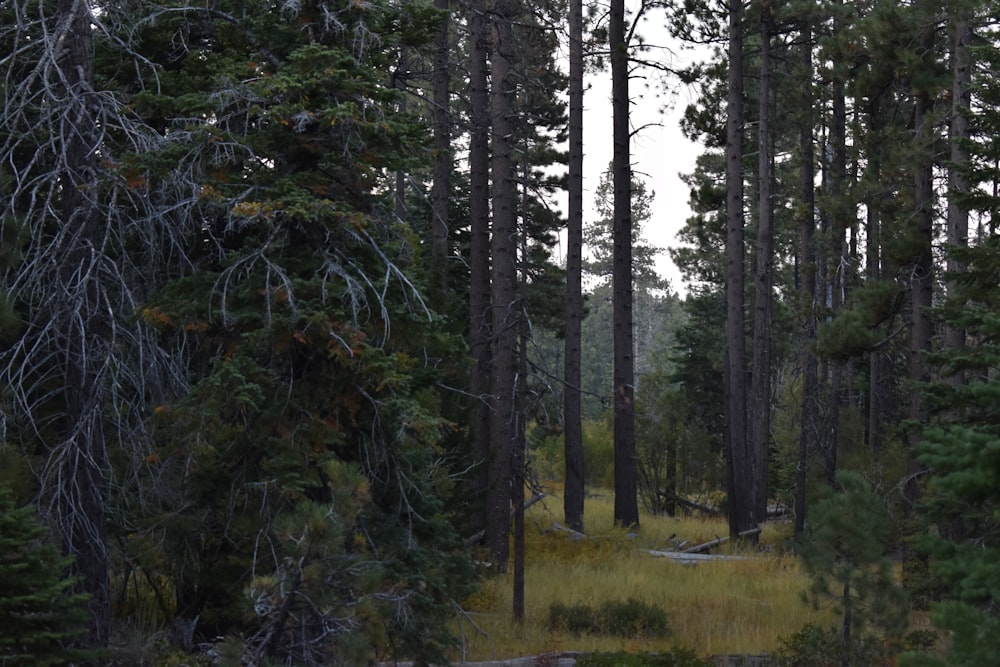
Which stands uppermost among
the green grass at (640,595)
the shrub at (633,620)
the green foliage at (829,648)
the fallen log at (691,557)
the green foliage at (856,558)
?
the green foliage at (856,558)

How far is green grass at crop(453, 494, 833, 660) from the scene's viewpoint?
12.0 m

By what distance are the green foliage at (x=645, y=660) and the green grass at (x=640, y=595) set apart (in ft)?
2.00

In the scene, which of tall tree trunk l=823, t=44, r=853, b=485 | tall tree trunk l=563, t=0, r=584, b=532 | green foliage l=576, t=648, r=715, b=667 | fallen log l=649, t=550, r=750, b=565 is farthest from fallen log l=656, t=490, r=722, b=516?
green foliage l=576, t=648, r=715, b=667

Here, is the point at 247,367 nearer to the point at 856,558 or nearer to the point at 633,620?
the point at 856,558

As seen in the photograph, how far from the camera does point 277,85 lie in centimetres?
841

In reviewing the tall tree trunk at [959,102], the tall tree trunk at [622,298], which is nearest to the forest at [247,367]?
the tall tree trunk at [959,102]

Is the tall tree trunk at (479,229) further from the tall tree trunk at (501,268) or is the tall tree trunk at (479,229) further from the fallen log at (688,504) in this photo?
the fallen log at (688,504)

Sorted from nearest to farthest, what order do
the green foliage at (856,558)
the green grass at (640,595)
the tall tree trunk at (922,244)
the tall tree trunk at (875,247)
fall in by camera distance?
the green foliage at (856,558) < the green grass at (640,595) < the tall tree trunk at (922,244) < the tall tree trunk at (875,247)

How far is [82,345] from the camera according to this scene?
826 centimetres

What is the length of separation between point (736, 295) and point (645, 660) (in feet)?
37.6

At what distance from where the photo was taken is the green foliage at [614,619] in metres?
12.6

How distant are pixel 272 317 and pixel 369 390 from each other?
109 cm

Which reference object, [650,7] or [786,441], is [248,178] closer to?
[650,7]

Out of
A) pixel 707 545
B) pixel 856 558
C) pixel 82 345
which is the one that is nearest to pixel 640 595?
pixel 856 558
